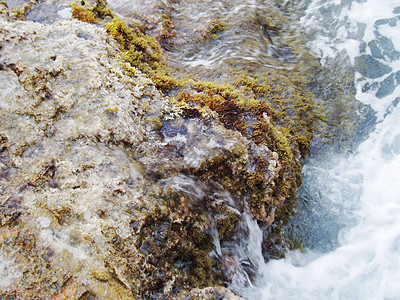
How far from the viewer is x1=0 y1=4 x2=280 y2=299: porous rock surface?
2.32 metres

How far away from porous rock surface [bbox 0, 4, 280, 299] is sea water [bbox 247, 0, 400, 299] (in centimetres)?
129

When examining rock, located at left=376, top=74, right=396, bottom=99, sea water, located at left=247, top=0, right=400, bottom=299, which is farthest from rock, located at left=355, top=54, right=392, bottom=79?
rock, located at left=376, top=74, right=396, bottom=99

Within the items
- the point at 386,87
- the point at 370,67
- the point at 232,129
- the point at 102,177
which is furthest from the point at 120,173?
the point at 370,67

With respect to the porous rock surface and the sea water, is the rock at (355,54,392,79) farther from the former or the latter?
the porous rock surface

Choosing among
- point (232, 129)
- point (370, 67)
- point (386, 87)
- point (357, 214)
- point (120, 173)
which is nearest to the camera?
point (120, 173)

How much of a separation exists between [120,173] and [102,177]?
193mm

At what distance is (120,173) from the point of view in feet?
9.93

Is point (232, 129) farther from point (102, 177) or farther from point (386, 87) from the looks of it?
point (386, 87)

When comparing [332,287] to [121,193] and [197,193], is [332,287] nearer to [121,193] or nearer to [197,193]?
[197,193]

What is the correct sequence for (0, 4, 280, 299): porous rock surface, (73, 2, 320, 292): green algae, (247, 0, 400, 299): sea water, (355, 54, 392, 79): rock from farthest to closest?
1. (355, 54, 392, 79): rock
2. (247, 0, 400, 299): sea water
3. (73, 2, 320, 292): green algae
4. (0, 4, 280, 299): porous rock surface

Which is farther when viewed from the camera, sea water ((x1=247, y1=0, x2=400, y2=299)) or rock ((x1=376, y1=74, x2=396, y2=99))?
rock ((x1=376, y1=74, x2=396, y2=99))

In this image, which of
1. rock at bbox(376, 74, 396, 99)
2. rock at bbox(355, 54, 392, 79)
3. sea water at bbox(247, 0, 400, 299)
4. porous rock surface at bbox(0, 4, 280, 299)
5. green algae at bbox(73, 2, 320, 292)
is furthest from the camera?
rock at bbox(355, 54, 392, 79)

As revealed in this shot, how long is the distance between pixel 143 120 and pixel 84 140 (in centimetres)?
83

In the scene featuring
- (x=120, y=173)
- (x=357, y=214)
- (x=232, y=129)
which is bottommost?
(x=357, y=214)
